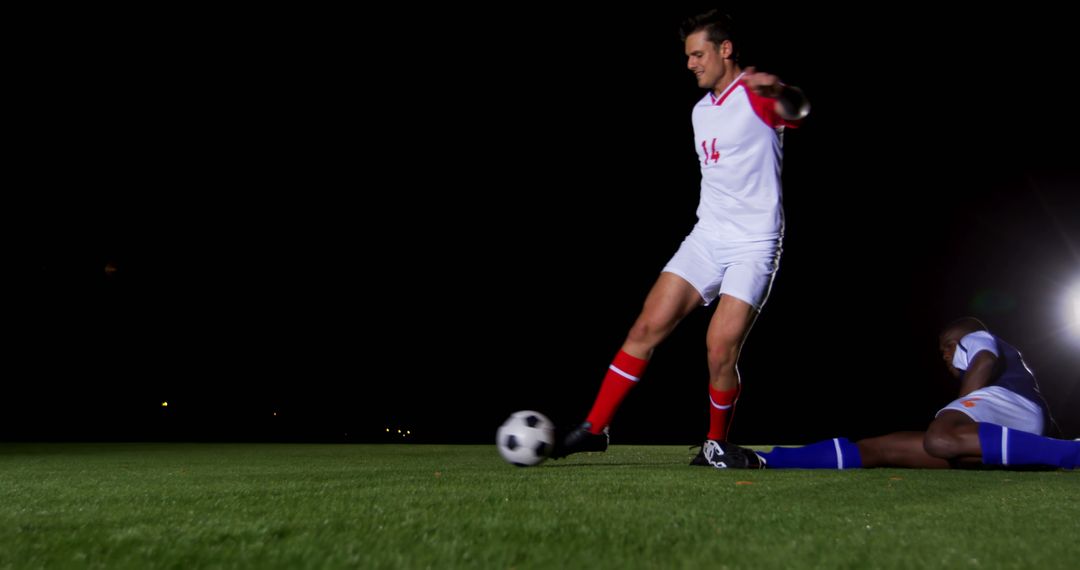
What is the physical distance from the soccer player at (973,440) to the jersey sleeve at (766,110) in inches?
51.6

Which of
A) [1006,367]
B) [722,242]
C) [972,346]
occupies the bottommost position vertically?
[1006,367]

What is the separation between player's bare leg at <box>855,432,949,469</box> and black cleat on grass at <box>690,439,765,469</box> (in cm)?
44

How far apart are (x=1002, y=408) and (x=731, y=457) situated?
1170 millimetres

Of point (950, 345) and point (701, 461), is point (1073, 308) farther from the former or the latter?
point (701, 461)

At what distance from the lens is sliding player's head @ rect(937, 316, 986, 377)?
11.7 ft

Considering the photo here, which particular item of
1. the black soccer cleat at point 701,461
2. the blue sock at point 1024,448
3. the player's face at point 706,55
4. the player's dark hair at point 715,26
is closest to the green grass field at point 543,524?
the blue sock at point 1024,448

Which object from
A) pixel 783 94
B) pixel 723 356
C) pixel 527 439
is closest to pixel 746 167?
pixel 783 94

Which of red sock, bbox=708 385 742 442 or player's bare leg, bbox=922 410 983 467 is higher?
red sock, bbox=708 385 742 442

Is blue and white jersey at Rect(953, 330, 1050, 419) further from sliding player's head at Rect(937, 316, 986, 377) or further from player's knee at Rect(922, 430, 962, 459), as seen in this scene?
player's knee at Rect(922, 430, 962, 459)

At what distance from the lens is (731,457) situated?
2.93 metres

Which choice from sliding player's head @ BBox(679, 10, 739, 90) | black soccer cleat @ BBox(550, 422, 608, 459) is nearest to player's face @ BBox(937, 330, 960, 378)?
sliding player's head @ BBox(679, 10, 739, 90)

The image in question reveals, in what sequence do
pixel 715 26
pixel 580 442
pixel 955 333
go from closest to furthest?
pixel 580 442 → pixel 715 26 → pixel 955 333

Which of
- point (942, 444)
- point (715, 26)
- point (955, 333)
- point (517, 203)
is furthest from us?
point (517, 203)

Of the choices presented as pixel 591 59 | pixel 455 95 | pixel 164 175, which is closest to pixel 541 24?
pixel 591 59
